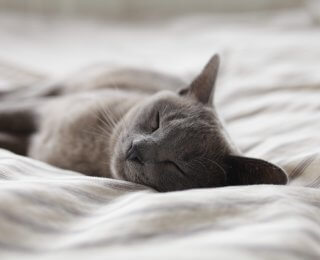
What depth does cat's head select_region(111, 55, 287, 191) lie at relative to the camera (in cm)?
100

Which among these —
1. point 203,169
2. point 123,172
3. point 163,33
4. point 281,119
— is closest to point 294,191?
point 203,169

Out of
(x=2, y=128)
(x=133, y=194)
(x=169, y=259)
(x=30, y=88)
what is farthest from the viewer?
(x=30, y=88)

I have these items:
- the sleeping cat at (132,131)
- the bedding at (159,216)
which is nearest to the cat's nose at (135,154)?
the sleeping cat at (132,131)

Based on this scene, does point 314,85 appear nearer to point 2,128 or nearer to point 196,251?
point 2,128

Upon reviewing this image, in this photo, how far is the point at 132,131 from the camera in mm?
1146

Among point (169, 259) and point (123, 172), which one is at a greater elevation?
point (169, 259)

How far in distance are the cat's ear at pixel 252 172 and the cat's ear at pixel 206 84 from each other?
27 cm

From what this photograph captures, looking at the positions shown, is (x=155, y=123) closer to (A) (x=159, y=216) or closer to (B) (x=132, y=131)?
(B) (x=132, y=131)

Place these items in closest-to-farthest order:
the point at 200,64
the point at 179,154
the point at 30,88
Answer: the point at 179,154
the point at 30,88
the point at 200,64

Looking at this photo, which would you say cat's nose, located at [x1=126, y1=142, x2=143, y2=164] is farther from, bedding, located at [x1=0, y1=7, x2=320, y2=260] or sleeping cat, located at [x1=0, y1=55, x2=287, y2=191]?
bedding, located at [x1=0, y1=7, x2=320, y2=260]

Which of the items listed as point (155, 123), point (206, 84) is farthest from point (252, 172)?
point (206, 84)

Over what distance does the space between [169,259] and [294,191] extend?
0.34 metres

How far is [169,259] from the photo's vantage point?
53 centimetres

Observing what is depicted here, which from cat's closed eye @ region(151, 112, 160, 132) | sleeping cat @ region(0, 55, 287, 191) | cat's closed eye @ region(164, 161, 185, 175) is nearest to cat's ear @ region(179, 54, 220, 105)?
sleeping cat @ region(0, 55, 287, 191)
